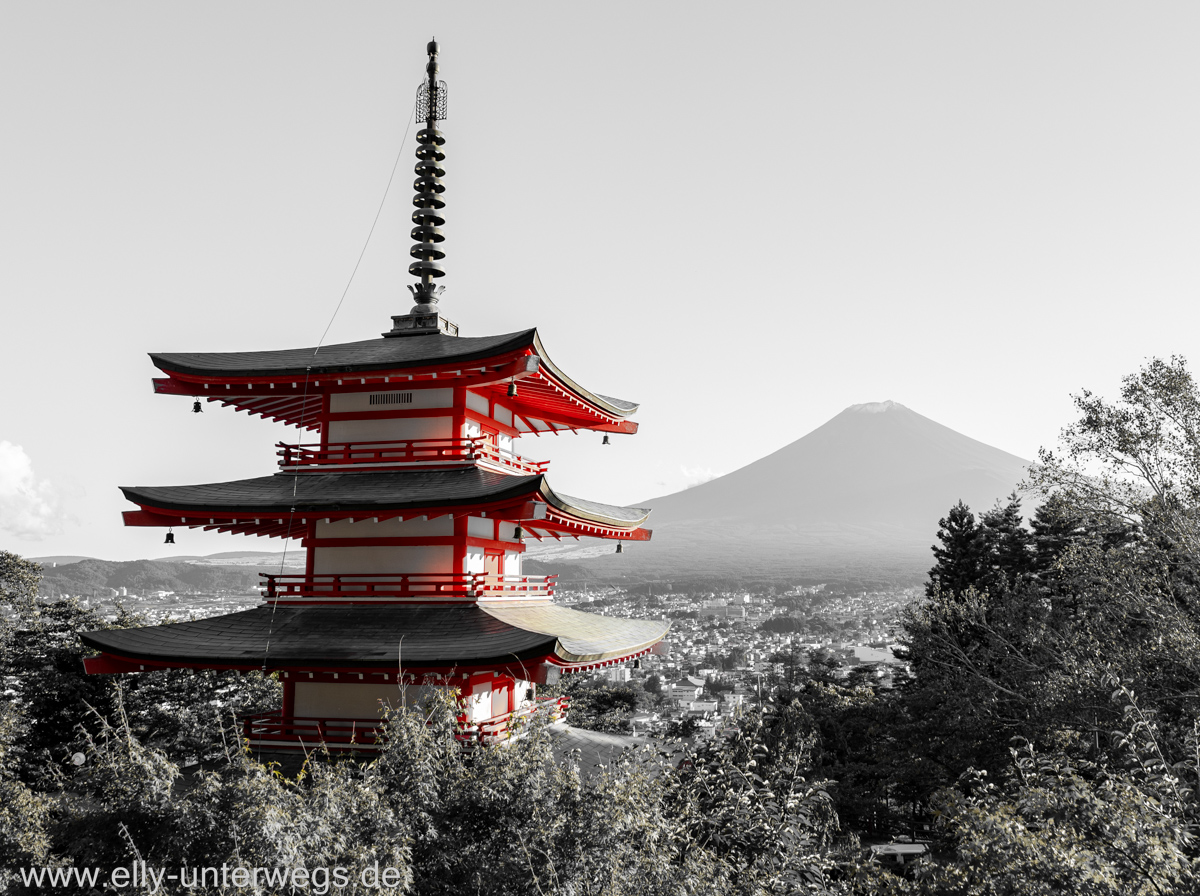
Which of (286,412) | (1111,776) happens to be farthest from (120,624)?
(1111,776)

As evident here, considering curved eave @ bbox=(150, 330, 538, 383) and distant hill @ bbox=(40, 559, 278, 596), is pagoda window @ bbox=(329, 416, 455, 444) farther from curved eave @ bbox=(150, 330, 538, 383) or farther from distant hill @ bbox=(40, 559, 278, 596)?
distant hill @ bbox=(40, 559, 278, 596)

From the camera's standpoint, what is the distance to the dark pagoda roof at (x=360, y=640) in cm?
1161

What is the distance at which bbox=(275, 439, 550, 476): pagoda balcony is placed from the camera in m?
14.2

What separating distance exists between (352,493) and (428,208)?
675cm

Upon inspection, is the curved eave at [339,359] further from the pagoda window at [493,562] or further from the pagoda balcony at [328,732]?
the pagoda balcony at [328,732]

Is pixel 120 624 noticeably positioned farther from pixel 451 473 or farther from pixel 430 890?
pixel 430 890

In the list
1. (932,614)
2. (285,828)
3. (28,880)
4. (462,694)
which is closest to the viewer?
(285,828)

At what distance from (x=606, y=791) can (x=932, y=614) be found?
17.5m

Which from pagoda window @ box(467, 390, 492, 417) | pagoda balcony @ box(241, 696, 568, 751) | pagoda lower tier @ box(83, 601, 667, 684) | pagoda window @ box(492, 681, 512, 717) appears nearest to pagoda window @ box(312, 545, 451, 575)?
pagoda lower tier @ box(83, 601, 667, 684)

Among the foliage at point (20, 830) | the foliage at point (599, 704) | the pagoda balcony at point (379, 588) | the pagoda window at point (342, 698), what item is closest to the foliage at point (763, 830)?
the pagoda balcony at point (379, 588)

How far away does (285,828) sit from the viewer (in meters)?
7.13

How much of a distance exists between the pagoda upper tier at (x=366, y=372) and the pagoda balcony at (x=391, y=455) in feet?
2.76

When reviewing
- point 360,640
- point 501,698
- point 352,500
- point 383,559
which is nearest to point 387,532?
point 383,559

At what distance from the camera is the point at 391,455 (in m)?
14.4
